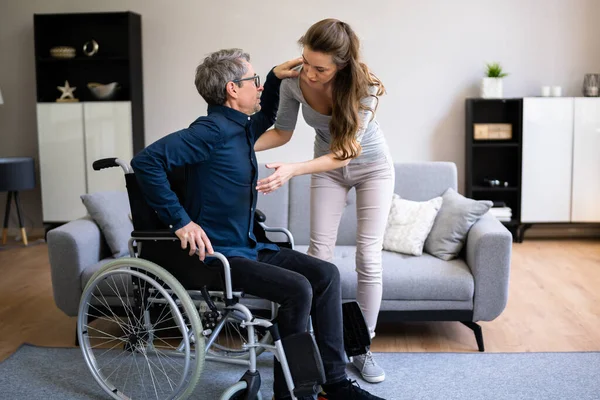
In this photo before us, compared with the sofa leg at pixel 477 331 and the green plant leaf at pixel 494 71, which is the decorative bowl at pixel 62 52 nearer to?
the green plant leaf at pixel 494 71

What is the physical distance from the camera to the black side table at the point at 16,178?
5.40 metres

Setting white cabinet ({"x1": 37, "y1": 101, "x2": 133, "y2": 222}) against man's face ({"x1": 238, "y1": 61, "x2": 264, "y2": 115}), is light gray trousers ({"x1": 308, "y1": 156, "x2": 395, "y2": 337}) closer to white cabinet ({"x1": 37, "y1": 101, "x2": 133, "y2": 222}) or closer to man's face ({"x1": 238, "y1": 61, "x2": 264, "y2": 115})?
man's face ({"x1": 238, "y1": 61, "x2": 264, "y2": 115})

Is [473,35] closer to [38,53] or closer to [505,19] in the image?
[505,19]

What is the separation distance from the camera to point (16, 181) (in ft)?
17.9

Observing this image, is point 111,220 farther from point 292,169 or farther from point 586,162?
point 586,162

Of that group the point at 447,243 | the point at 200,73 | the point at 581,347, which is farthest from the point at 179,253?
the point at 581,347

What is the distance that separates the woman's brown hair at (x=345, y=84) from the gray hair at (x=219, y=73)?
0.24m

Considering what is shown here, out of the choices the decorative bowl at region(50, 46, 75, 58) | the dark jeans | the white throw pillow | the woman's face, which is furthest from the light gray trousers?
the decorative bowl at region(50, 46, 75, 58)

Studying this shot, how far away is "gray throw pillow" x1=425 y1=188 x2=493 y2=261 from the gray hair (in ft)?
4.54

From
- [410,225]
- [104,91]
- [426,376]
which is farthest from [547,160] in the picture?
[104,91]

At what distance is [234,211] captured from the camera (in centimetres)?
242

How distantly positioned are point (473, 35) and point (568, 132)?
104cm

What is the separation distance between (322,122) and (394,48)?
3.33 meters

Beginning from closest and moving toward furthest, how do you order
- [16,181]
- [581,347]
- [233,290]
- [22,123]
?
[233,290]
[581,347]
[16,181]
[22,123]
